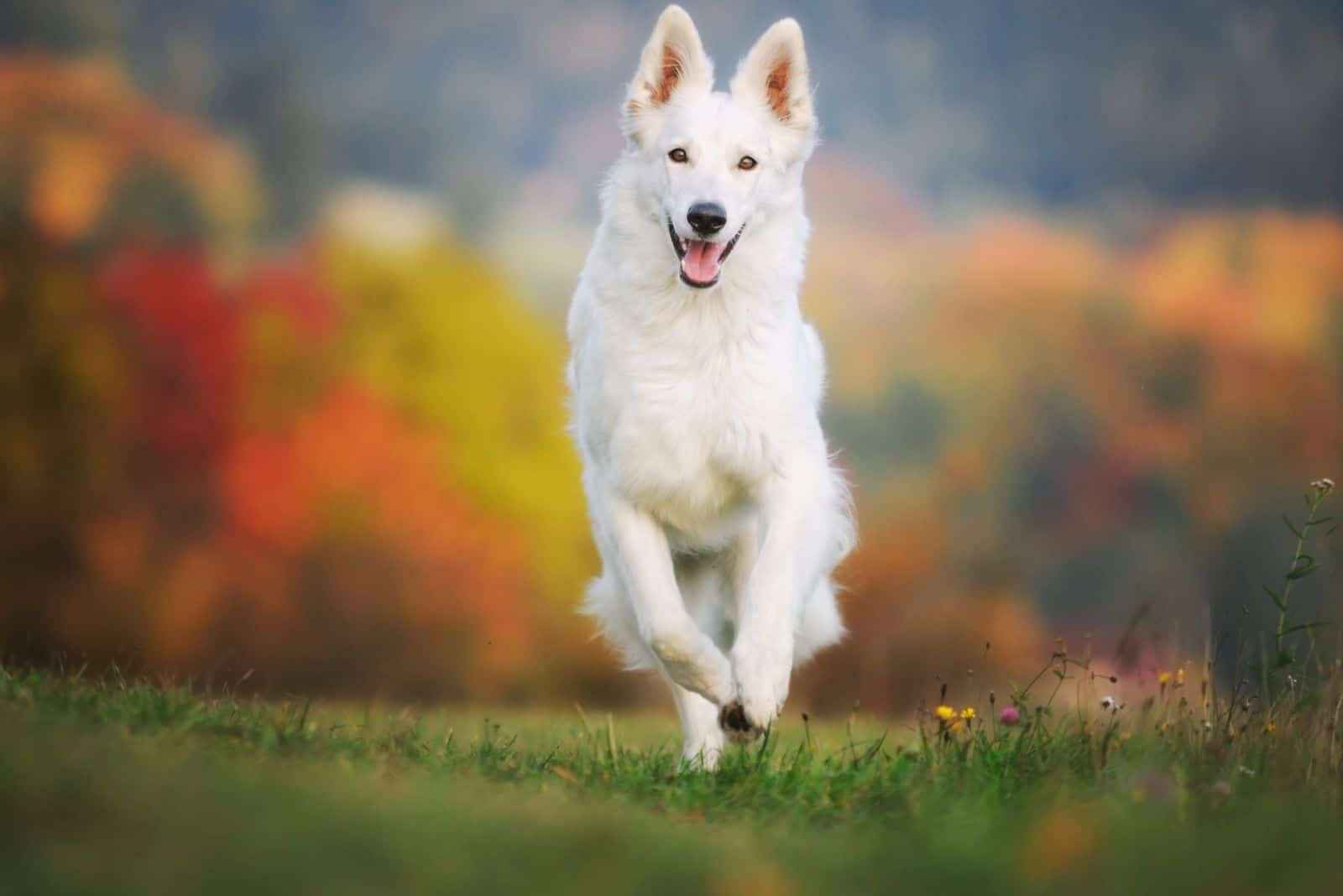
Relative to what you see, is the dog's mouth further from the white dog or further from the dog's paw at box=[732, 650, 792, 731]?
the dog's paw at box=[732, 650, 792, 731]

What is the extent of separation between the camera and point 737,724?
5332mm

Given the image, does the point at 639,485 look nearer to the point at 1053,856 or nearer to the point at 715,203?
the point at 715,203

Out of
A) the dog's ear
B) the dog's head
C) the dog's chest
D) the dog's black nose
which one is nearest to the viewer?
the dog's black nose

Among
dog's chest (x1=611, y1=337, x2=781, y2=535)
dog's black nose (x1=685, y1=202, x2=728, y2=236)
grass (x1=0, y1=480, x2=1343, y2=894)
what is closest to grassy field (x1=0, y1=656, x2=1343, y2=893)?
grass (x1=0, y1=480, x2=1343, y2=894)

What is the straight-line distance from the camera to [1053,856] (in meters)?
3.21

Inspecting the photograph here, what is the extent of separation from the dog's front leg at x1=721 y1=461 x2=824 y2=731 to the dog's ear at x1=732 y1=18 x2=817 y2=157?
1567mm

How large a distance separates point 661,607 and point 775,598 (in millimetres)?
463

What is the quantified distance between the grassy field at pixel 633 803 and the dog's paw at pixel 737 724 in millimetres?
85

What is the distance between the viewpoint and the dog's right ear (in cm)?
605

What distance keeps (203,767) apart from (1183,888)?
248 centimetres

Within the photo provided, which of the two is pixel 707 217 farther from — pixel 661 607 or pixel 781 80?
pixel 661 607

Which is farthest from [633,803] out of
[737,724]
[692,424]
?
[692,424]

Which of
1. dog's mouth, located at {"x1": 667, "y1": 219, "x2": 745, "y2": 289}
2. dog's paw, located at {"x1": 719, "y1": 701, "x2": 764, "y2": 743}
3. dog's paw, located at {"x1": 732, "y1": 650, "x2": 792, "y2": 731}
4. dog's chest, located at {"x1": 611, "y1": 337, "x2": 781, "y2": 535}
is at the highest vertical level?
dog's mouth, located at {"x1": 667, "y1": 219, "x2": 745, "y2": 289}

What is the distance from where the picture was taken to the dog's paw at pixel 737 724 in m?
5.28
